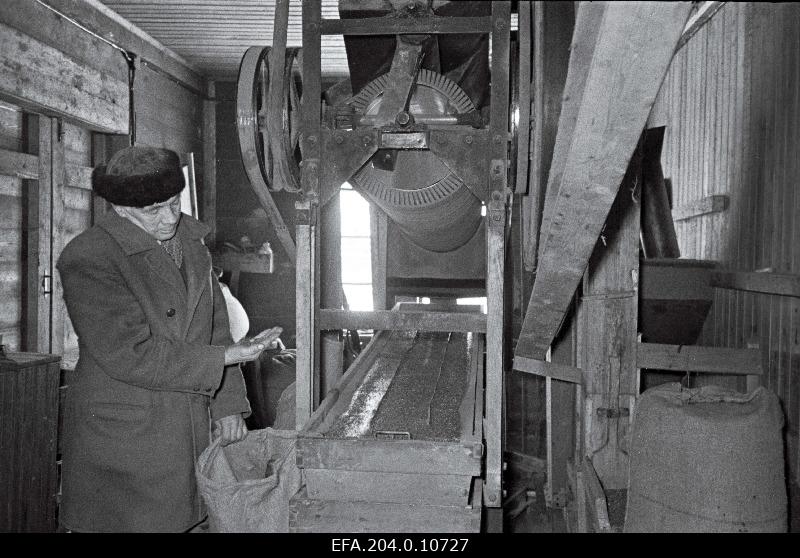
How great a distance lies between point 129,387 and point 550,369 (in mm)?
2213

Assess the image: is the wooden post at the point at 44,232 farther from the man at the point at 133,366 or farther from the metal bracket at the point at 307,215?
the metal bracket at the point at 307,215

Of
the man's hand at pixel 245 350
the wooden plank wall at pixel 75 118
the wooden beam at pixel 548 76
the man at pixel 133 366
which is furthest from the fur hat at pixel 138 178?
the wooden plank wall at pixel 75 118

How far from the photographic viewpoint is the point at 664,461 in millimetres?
2170

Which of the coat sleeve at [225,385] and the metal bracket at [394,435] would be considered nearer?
the metal bracket at [394,435]

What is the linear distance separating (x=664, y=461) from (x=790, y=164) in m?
2.06

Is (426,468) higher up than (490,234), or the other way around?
(490,234)

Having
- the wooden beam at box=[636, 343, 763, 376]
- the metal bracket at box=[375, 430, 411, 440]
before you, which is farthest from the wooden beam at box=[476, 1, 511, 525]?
the wooden beam at box=[636, 343, 763, 376]

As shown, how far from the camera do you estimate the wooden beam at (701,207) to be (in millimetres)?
4312

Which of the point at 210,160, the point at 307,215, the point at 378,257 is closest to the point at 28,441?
the point at 307,215

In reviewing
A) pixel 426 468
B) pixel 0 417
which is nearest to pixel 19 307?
pixel 0 417

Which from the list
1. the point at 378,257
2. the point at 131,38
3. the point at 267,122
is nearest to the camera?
the point at 267,122

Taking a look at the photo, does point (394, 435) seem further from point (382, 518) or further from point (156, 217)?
point (156, 217)

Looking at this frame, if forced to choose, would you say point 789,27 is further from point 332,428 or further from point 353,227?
A: point 353,227

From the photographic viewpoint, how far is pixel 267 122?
2.36 metres
